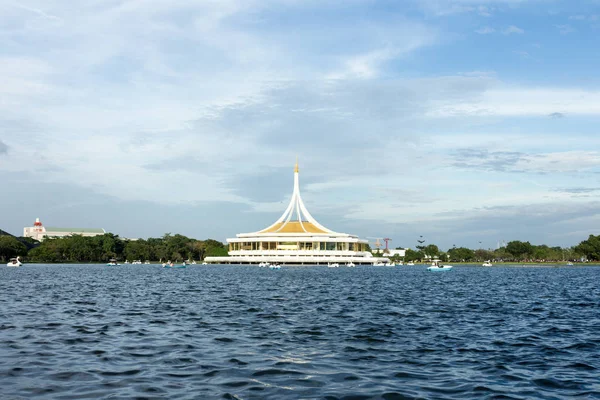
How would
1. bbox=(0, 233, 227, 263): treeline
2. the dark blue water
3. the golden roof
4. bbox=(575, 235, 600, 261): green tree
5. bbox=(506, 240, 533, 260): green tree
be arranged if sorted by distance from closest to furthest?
the dark blue water
bbox=(0, 233, 227, 263): treeline
bbox=(575, 235, 600, 261): green tree
the golden roof
bbox=(506, 240, 533, 260): green tree

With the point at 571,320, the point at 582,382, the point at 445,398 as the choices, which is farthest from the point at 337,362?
the point at 571,320

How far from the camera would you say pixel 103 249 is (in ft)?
516

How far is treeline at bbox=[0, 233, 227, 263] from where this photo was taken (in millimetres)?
148750

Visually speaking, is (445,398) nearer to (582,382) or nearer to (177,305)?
(582,382)

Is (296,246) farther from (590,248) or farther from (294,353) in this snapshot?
(294,353)

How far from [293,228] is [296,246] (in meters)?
5.87

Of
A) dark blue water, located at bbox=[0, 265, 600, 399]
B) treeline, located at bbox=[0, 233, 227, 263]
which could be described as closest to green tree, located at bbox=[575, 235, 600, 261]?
treeline, located at bbox=[0, 233, 227, 263]

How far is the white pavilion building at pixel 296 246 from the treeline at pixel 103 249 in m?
9.82

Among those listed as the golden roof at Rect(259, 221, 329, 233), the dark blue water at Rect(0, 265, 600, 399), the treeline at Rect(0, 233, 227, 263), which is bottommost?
the dark blue water at Rect(0, 265, 600, 399)

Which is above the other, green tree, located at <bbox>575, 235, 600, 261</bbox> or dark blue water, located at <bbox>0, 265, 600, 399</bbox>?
green tree, located at <bbox>575, 235, 600, 261</bbox>

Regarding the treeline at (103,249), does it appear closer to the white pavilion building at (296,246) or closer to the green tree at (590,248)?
the white pavilion building at (296,246)

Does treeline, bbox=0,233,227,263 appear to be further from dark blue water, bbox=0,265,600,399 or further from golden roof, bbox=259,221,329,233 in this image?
dark blue water, bbox=0,265,600,399

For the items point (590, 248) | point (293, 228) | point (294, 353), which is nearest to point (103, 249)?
point (293, 228)

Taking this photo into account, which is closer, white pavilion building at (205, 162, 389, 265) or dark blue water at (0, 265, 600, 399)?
dark blue water at (0, 265, 600, 399)
